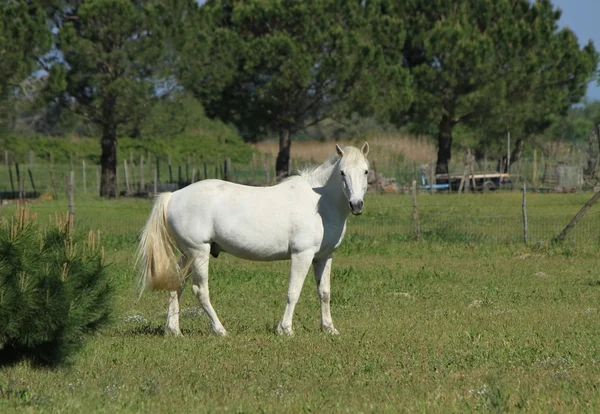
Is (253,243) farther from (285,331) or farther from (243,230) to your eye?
(285,331)

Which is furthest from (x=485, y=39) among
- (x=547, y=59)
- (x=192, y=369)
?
(x=192, y=369)

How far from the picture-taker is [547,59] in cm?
5322

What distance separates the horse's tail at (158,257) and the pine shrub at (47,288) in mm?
2550

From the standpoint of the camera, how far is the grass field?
798 cm

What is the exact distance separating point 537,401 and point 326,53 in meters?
40.8

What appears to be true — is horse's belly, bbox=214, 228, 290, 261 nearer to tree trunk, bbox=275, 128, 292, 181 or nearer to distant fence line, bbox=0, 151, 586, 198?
distant fence line, bbox=0, 151, 586, 198

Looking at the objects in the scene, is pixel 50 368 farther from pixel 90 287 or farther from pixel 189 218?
pixel 189 218

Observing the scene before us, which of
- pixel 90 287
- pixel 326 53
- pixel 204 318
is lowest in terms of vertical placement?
pixel 204 318

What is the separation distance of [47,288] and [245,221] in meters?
3.65

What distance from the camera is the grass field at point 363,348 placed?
26.2 ft

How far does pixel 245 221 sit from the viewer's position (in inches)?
462

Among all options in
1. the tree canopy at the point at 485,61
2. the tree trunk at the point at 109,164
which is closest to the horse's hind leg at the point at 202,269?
the tree trunk at the point at 109,164

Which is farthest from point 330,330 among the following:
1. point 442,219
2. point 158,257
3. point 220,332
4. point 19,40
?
point 19,40

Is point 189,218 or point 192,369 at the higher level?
point 189,218
